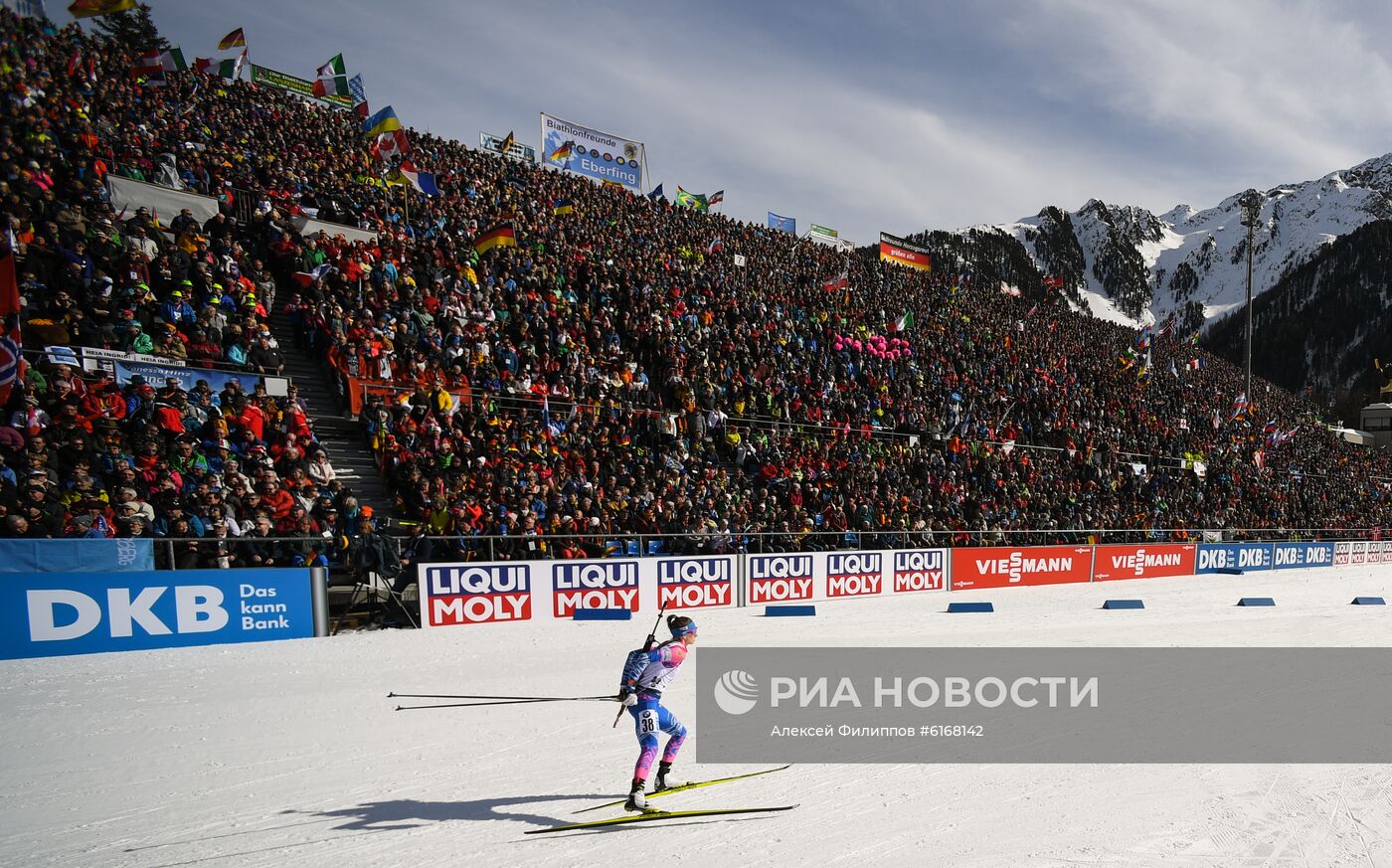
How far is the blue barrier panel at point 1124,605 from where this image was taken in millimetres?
17406

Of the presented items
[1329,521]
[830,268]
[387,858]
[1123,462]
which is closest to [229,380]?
[387,858]

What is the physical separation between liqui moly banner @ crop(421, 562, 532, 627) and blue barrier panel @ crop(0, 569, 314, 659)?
1895mm

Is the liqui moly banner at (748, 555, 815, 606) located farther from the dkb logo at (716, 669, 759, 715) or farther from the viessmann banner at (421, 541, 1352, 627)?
the dkb logo at (716, 669, 759, 715)

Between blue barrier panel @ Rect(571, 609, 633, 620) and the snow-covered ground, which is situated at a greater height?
the snow-covered ground

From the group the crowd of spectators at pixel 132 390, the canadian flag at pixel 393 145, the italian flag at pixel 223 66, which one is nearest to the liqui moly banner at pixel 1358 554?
the crowd of spectators at pixel 132 390

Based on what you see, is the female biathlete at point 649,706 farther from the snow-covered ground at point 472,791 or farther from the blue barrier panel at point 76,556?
the blue barrier panel at point 76,556

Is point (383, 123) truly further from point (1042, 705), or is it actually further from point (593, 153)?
point (1042, 705)

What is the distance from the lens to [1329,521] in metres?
35.6

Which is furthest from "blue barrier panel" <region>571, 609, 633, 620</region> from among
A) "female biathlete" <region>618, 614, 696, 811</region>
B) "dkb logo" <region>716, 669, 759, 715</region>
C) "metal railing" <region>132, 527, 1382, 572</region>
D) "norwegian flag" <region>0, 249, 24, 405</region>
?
"norwegian flag" <region>0, 249, 24, 405</region>

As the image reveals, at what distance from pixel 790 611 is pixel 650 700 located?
9759 mm

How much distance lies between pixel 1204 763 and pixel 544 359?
14398mm

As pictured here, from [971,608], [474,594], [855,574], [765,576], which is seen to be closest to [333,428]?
[474,594]

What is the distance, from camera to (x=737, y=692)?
32.6 feet

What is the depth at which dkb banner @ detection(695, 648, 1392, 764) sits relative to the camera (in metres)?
7.76
